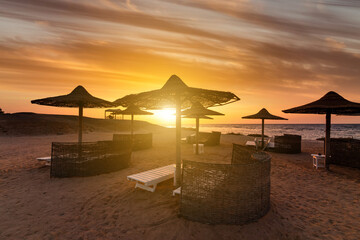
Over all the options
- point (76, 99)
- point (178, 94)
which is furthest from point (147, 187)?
point (76, 99)

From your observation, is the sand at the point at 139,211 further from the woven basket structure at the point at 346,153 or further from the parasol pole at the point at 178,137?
the woven basket structure at the point at 346,153

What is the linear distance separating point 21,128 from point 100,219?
30642mm

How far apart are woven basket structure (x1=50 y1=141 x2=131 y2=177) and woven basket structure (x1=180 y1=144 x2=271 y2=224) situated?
15.2ft

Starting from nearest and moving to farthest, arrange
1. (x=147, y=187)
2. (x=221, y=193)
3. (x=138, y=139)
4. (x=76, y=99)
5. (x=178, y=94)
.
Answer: (x=221, y=193), (x=178, y=94), (x=147, y=187), (x=76, y=99), (x=138, y=139)

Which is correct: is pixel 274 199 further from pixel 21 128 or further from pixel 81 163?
pixel 21 128

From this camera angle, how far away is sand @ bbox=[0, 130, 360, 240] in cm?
350

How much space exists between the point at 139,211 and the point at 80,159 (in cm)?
402

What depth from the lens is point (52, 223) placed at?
3.85 meters

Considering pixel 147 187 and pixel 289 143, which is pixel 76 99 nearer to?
pixel 147 187

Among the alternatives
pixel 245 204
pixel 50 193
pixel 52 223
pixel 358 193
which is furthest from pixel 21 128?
pixel 358 193

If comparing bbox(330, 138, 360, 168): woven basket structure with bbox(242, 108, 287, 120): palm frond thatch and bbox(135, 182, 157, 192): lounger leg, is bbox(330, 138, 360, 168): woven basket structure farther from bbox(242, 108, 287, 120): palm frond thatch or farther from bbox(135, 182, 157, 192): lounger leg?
bbox(135, 182, 157, 192): lounger leg

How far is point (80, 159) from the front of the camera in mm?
6930

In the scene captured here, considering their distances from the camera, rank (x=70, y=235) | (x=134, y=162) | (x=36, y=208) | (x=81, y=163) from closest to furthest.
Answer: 1. (x=70, y=235)
2. (x=36, y=208)
3. (x=81, y=163)
4. (x=134, y=162)

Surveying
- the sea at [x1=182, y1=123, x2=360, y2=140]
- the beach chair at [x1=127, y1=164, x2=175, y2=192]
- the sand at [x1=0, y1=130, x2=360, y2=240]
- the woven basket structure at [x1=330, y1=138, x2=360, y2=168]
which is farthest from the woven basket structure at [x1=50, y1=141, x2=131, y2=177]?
the sea at [x1=182, y1=123, x2=360, y2=140]
